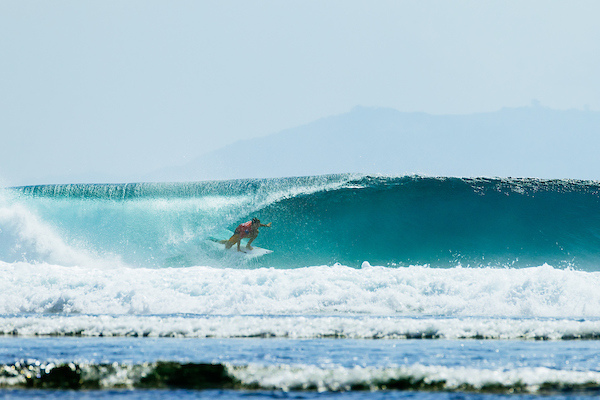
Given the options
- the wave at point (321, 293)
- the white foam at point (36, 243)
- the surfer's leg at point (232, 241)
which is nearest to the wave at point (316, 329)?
the wave at point (321, 293)

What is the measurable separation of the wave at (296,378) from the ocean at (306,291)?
12 millimetres

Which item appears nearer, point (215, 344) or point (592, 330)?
point (215, 344)

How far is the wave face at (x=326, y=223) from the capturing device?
11961 millimetres

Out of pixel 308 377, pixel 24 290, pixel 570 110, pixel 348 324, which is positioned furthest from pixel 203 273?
pixel 570 110

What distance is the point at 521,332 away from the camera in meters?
5.14

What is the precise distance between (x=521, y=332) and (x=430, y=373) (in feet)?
7.23

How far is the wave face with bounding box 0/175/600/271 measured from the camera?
1196 cm

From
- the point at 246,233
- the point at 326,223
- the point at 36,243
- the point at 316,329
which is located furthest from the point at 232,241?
the point at 316,329

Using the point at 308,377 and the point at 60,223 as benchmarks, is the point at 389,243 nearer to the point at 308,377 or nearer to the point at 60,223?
the point at 60,223

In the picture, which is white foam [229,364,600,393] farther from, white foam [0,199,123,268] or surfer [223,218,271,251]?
white foam [0,199,123,268]

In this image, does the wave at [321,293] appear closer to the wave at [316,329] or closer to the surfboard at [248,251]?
the wave at [316,329]

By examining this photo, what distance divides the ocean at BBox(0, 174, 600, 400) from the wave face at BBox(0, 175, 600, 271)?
36mm

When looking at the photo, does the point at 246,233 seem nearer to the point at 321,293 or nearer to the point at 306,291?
the point at 306,291

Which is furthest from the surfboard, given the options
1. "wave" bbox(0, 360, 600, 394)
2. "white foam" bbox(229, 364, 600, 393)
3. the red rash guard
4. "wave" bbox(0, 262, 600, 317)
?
"white foam" bbox(229, 364, 600, 393)
